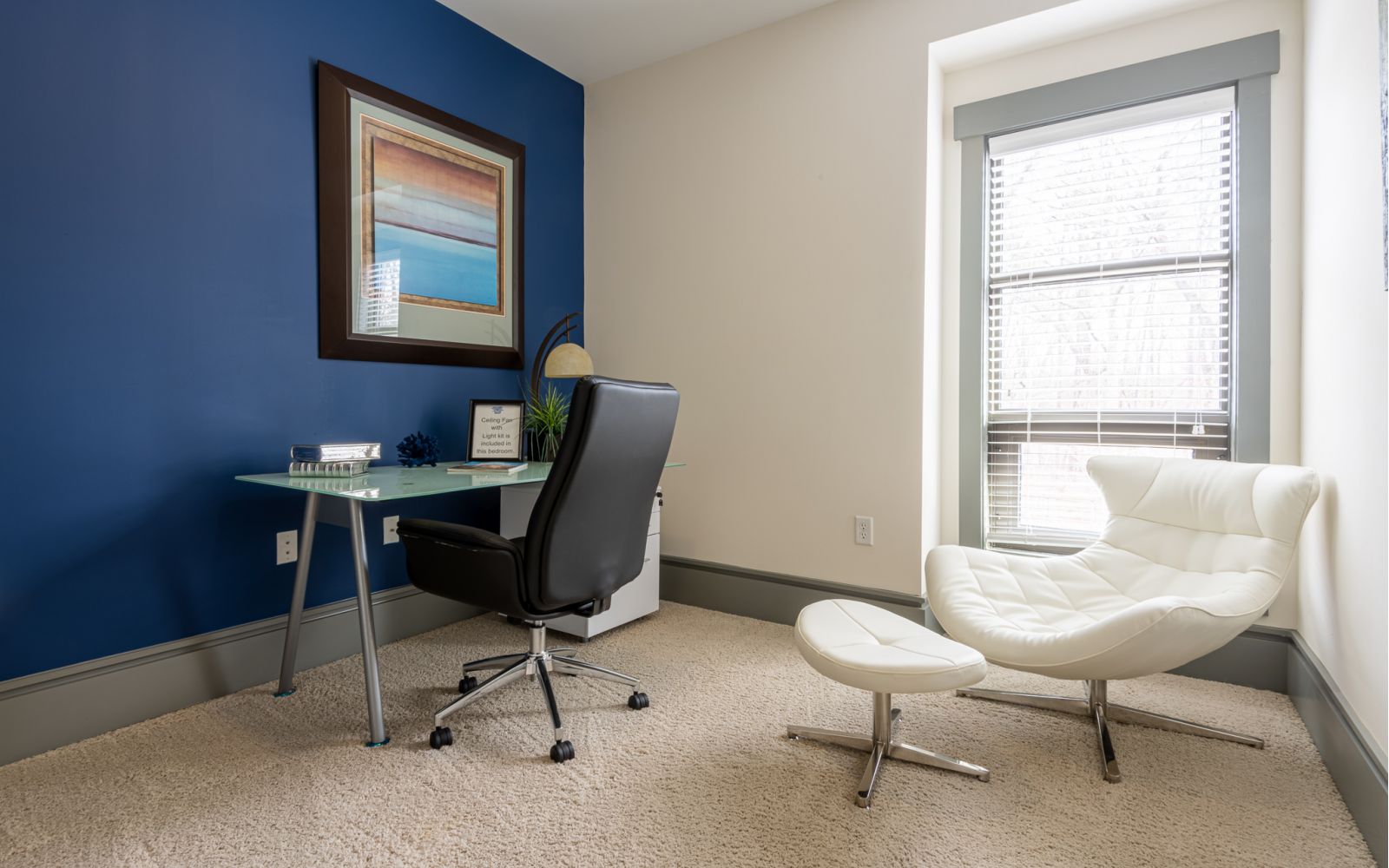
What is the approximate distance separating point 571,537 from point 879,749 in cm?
96

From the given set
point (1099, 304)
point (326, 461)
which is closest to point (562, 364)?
point (326, 461)

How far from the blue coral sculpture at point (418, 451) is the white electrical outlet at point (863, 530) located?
5.49 feet

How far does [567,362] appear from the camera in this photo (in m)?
3.04

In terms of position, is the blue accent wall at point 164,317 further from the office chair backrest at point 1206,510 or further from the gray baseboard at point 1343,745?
the gray baseboard at point 1343,745

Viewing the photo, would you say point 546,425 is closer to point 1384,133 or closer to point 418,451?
point 418,451

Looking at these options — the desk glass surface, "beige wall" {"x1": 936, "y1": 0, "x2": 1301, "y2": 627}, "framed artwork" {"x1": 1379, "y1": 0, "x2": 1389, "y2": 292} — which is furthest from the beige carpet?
"framed artwork" {"x1": 1379, "y1": 0, "x2": 1389, "y2": 292}

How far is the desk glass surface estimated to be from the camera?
182cm

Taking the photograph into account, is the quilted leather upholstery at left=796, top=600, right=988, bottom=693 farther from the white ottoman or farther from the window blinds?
the window blinds

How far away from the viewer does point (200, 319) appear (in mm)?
2162

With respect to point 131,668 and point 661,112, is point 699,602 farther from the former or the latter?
point 661,112

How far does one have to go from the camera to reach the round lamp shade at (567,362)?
9.93ft

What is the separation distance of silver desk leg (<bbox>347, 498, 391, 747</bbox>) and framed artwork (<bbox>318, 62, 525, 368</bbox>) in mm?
882

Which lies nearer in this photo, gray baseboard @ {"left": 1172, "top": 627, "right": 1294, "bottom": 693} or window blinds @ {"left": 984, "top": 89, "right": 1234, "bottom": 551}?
gray baseboard @ {"left": 1172, "top": 627, "right": 1294, "bottom": 693}

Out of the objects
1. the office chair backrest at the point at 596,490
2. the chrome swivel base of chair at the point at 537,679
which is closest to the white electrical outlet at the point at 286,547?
the chrome swivel base of chair at the point at 537,679
